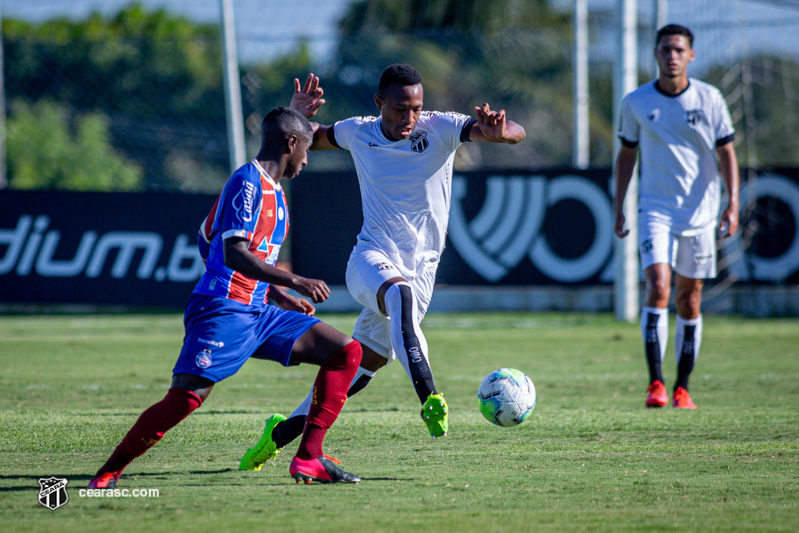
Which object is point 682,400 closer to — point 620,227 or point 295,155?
point 620,227

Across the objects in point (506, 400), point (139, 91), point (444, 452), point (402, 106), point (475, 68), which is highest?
point (475, 68)

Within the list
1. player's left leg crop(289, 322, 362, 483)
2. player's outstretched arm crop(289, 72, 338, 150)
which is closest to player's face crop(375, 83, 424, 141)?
player's outstretched arm crop(289, 72, 338, 150)

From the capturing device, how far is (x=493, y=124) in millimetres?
4562

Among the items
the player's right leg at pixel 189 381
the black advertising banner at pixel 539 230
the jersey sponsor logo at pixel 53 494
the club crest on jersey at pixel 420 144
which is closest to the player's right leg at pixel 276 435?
the player's right leg at pixel 189 381

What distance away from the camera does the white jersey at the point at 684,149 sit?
6602 mm

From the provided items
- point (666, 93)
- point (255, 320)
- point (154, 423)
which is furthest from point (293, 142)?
point (666, 93)

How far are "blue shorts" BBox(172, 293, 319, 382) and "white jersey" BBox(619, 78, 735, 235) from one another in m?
3.53

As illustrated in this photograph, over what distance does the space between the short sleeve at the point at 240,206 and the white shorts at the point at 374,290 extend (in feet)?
2.91

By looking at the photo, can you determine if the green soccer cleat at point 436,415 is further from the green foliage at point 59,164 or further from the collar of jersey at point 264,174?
the green foliage at point 59,164

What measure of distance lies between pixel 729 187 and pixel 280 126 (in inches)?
155

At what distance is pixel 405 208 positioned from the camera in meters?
4.87

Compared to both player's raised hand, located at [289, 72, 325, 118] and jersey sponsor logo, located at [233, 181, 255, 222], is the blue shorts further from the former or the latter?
player's raised hand, located at [289, 72, 325, 118]

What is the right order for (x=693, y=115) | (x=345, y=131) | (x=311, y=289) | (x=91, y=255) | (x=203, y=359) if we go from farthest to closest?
(x=91, y=255)
(x=693, y=115)
(x=345, y=131)
(x=203, y=359)
(x=311, y=289)

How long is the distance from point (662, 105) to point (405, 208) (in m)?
2.76
